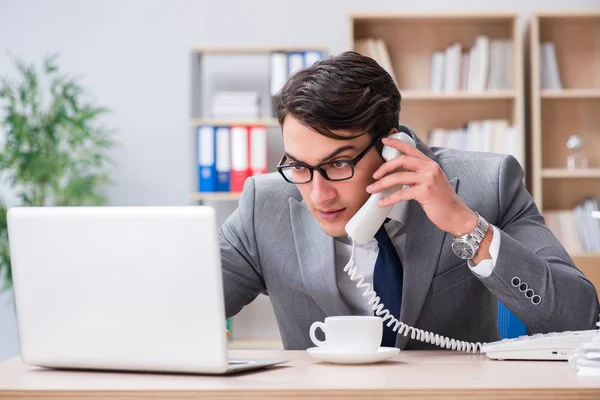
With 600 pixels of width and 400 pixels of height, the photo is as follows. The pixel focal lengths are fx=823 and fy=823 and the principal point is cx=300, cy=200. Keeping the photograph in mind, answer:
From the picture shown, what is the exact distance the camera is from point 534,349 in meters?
1.29

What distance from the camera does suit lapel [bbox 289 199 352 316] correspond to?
1.66 m

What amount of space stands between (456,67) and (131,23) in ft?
5.40

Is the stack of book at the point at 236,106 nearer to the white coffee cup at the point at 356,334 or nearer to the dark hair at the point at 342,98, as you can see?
the dark hair at the point at 342,98

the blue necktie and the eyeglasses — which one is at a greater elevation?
the eyeglasses

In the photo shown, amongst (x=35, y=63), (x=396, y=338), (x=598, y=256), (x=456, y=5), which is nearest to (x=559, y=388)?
(x=396, y=338)

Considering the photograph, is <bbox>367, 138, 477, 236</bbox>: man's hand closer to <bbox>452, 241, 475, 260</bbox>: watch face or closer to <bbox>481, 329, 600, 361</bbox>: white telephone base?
<bbox>452, 241, 475, 260</bbox>: watch face

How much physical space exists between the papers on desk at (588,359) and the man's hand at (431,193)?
33 centimetres

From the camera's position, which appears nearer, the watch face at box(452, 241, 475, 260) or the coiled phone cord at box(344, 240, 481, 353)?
the watch face at box(452, 241, 475, 260)

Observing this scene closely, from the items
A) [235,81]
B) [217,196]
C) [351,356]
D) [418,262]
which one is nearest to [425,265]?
[418,262]

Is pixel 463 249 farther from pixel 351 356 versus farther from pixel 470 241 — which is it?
pixel 351 356

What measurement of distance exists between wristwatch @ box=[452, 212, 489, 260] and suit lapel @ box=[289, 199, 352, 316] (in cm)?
32

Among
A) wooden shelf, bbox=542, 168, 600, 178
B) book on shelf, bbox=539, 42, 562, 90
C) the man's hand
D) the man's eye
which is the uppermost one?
book on shelf, bbox=539, 42, 562, 90

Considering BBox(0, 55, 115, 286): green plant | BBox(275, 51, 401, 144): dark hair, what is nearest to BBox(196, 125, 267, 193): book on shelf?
BBox(0, 55, 115, 286): green plant

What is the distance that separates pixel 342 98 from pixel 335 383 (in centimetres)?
66
